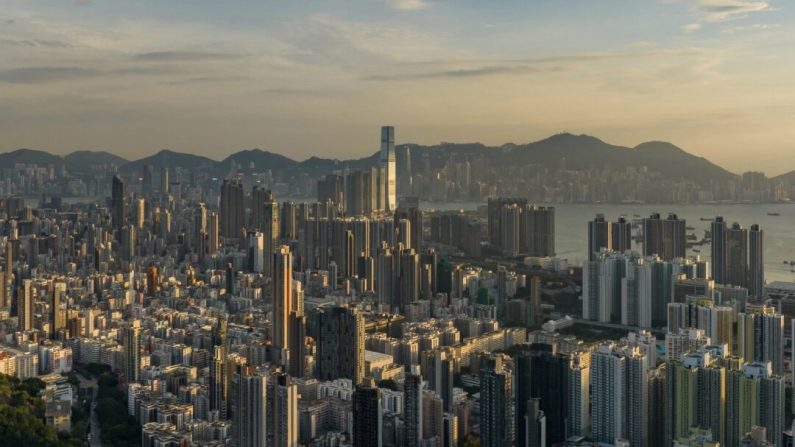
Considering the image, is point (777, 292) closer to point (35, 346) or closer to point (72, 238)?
point (35, 346)

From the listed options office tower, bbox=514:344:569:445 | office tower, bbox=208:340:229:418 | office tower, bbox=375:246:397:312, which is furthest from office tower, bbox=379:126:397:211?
office tower, bbox=514:344:569:445

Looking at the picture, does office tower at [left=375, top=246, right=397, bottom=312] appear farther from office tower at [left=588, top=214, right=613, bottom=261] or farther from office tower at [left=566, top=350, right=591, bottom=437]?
office tower at [left=566, top=350, right=591, bottom=437]

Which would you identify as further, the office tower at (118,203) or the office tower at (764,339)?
the office tower at (118,203)

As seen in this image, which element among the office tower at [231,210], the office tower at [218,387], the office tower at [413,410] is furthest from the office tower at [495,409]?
the office tower at [231,210]

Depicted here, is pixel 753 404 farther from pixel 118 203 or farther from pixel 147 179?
pixel 147 179

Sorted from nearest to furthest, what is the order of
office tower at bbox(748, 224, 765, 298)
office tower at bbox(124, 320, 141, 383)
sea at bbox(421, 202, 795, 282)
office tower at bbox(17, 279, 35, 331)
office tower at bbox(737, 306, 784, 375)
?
office tower at bbox(737, 306, 784, 375) < office tower at bbox(124, 320, 141, 383) < office tower at bbox(17, 279, 35, 331) < office tower at bbox(748, 224, 765, 298) < sea at bbox(421, 202, 795, 282)

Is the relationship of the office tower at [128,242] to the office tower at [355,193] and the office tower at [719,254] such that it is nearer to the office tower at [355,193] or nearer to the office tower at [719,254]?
the office tower at [355,193]

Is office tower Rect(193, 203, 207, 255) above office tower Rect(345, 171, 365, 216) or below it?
below
